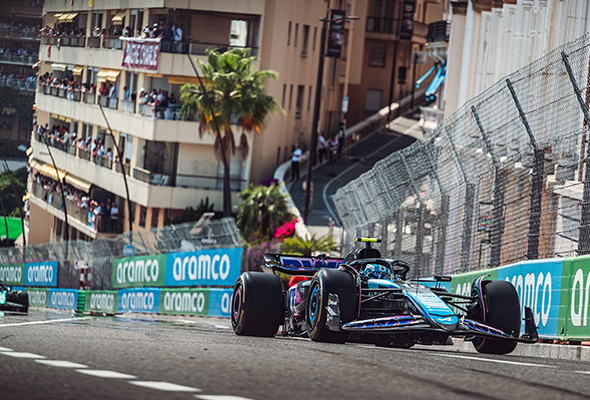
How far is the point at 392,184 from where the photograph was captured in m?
17.7

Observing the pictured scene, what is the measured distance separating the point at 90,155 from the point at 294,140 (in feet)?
40.1

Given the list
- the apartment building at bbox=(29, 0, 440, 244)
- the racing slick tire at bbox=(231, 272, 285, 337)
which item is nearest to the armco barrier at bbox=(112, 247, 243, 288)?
the racing slick tire at bbox=(231, 272, 285, 337)

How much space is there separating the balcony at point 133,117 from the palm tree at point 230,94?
2.17 meters

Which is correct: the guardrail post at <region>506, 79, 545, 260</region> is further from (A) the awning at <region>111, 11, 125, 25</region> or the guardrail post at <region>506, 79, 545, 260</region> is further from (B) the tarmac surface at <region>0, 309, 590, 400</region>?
(A) the awning at <region>111, 11, 125, 25</region>

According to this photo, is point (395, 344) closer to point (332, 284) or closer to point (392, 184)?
point (332, 284)

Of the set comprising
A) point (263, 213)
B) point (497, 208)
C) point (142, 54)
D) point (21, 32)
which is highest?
point (21, 32)

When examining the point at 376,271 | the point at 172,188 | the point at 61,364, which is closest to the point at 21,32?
the point at 172,188

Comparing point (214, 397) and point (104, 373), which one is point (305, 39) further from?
point (214, 397)

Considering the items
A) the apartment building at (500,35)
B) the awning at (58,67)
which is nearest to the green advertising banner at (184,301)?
the apartment building at (500,35)

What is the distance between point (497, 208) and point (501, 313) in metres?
3.30

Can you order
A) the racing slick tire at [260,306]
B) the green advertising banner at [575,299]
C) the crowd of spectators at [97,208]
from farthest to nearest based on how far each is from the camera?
the crowd of spectators at [97,208] < the racing slick tire at [260,306] < the green advertising banner at [575,299]

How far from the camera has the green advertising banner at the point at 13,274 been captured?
48.1 meters

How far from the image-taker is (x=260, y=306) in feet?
37.2

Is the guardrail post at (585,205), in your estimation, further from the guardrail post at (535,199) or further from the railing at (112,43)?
the railing at (112,43)
